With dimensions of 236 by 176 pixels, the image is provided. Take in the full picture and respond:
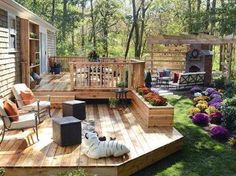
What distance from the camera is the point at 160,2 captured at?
23281 mm

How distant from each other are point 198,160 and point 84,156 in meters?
2.09

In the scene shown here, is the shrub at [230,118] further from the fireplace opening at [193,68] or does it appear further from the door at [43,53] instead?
the door at [43,53]

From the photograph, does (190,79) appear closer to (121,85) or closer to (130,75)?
(130,75)

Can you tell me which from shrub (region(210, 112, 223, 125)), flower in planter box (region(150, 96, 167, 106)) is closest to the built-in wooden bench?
shrub (region(210, 112, 223, 125))

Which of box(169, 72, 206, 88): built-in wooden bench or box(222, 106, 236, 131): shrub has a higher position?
box(169, 72, 206, 88): built-in wooden bench

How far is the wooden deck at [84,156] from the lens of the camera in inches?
178

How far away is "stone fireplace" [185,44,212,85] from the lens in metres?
15.0

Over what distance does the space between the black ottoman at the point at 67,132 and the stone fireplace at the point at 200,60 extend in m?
10.6

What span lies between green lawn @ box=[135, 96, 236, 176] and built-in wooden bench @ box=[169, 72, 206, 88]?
20.8 feet

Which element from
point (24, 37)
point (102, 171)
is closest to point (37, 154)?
point (102, 171)

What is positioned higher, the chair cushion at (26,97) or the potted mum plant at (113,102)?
the chair cushion at (26,97)

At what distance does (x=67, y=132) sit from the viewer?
5.36m

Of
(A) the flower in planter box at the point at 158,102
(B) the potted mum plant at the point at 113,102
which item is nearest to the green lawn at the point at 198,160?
(A) the flower in planter box at the point at 158,102

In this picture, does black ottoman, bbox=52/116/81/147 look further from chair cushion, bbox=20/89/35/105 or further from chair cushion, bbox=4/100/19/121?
chair cushion, bbox=20/89/35/105
